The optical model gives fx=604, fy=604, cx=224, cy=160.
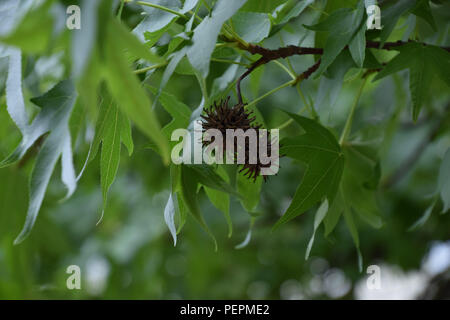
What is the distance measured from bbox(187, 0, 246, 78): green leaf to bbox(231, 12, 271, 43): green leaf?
9cm

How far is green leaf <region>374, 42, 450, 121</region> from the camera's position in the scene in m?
0.81

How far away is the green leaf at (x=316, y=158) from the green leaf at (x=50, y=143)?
296 millimetres

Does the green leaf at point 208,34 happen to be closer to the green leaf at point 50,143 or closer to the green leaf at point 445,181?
the green leaf at point 50,143

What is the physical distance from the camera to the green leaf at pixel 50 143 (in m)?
0.61

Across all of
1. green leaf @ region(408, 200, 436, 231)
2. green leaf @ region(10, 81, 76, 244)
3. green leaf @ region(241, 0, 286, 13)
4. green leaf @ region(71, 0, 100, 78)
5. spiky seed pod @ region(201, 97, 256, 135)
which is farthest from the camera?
green leaf @ region(408, 200, 436, 231)

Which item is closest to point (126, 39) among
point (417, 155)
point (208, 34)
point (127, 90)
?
point (127, 90)

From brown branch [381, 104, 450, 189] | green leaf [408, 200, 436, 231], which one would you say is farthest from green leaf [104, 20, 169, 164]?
brown branch [381, 104, 450, 189]

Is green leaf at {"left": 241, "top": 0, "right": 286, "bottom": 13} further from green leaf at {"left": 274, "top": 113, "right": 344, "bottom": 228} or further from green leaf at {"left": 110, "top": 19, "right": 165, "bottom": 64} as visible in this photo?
green leaf at {"left": 110, "top": 19, "right": 165, "bottom": 64}

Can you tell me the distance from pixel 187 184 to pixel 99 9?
33 centimetres

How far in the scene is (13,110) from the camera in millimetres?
741

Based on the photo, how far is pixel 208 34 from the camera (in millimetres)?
647

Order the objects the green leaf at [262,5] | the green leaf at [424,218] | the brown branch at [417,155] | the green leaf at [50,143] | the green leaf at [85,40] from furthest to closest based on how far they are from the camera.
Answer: the brown branch at [417,155] → the green leaf at [424,218] → the green leaf at [262,5] → the green leaf at [50,143] → the green leaf at [85,40]

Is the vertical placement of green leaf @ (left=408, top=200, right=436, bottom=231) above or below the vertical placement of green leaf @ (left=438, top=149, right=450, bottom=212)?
below

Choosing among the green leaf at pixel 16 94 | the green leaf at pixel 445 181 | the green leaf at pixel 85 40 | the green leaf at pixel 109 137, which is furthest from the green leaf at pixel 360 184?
the green leaf at pixel 85 40
